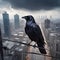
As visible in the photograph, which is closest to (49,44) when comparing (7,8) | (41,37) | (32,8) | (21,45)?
(41,37)

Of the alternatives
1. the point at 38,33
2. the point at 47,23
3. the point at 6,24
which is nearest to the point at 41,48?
the point at 38,33

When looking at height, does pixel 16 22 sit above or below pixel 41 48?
above

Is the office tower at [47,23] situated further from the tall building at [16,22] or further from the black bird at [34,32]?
the tall building at [16,22]

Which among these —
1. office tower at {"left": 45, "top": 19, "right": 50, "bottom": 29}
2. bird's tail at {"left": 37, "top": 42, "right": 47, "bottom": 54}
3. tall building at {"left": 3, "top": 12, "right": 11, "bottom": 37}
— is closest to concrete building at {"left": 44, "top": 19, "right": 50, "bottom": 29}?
office tower at {"left": 45, "top": 19, "right": 50, "bottom": 29}

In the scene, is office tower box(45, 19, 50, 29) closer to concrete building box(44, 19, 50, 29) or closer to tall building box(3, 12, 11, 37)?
concrete building box(44, 19, 50, 29)

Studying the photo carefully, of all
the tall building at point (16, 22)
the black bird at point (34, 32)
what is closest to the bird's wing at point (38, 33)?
the black bird at point (34, 32)

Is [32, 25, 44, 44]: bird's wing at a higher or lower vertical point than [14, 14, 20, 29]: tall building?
lower

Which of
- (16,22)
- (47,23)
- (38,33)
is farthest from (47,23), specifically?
(16,22)

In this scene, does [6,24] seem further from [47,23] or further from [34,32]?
[47,23]

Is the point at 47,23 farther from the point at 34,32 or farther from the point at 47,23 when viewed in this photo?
the point at 34,32
